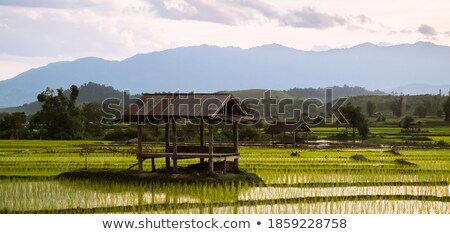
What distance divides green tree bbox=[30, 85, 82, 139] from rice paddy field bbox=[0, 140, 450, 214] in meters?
16.7

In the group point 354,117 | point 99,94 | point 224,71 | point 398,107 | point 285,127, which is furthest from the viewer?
point 99,94

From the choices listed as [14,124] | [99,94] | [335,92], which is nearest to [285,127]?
[14,124]

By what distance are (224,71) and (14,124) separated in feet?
69.5

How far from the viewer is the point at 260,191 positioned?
13.9 m

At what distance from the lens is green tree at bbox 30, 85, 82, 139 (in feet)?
122

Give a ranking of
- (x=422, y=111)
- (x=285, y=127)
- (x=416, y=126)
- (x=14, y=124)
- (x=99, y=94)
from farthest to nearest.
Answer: (x=99, y=94)
(x=422, y=111)
(x=14, y=124)
(x=416, y=126)
(x=285, y=127)

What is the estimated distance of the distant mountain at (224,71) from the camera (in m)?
46.4

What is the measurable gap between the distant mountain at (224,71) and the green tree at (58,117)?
1168 cm

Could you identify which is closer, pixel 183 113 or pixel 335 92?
pixel 183 113

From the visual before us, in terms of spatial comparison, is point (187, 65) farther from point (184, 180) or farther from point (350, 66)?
point (184, 180)

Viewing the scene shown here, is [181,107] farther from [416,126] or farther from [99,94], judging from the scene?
[99,94]

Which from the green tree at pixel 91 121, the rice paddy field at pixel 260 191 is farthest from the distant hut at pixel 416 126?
the green tree at pixel 91 121
